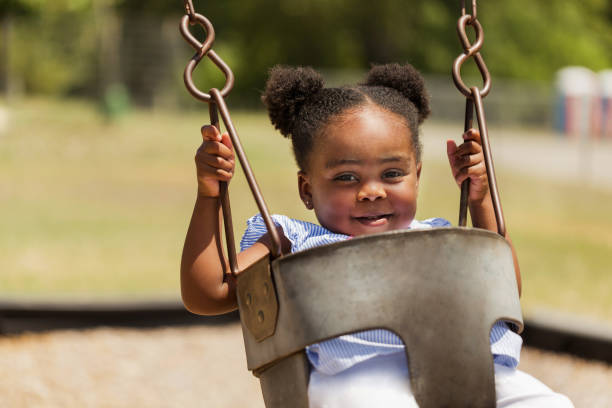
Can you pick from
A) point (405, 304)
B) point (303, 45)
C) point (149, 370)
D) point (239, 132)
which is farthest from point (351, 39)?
point (405, 304)

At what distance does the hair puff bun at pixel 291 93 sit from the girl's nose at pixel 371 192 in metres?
0.34

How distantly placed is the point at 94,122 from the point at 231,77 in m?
16.4

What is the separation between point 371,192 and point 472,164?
334 millimetres

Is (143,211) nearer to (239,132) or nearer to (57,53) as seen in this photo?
(239,132)

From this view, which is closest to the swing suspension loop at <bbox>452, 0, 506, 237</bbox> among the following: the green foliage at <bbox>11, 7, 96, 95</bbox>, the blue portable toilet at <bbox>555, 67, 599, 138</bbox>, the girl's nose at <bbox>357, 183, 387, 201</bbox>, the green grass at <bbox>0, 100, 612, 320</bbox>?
the girl's nose at <bbox>357, 183, 387, 201</bbox>

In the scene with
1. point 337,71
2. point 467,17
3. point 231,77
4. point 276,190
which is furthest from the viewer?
point 337,71

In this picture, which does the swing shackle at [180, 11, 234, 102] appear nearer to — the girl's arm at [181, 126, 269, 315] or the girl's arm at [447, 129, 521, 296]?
the girl's arm at [181, 126, 269, 315]

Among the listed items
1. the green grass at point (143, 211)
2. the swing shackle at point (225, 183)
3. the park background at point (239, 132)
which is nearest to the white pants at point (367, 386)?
Answer: the swing shackle at point (225, 183)

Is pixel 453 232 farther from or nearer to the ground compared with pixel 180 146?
farther from the ground

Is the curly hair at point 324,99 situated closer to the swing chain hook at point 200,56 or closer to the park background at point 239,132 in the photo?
the swing chain hook at point 200,56

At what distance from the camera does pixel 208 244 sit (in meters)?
1.99

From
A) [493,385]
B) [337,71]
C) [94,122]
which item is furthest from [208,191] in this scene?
[337,71]

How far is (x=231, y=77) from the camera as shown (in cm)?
189

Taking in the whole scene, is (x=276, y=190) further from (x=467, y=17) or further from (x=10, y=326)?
(x=467, y=17)
